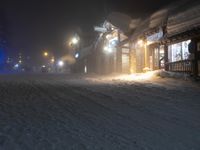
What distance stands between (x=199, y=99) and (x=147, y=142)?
703 centimetres

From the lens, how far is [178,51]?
2533 cm

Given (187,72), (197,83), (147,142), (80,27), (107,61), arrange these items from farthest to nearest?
(80,27), (107,61), (187,72), (197,83), (147,142)

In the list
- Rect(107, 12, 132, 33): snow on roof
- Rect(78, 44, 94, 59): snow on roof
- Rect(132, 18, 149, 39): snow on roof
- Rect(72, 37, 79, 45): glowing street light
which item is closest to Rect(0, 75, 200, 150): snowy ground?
Rect(132, 18, 149, 39): snow on roof

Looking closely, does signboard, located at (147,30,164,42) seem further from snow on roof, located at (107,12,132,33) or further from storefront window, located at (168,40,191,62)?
snow on roof, located at (107,12,132,33)

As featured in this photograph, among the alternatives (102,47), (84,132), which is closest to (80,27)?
(102,47)

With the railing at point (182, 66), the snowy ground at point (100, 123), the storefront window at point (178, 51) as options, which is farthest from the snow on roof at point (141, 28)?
the snowy ground at point (100, 123)

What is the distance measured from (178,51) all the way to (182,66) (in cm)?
214

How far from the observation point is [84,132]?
7375 mm

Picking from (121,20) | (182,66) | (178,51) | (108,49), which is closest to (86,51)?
(108,49)

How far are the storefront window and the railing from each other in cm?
78

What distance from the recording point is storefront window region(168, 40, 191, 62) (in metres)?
24.2

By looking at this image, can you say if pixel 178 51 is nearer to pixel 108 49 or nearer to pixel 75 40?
pixel 108 49

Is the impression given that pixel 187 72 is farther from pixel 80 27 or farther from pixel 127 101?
pixel 80 27

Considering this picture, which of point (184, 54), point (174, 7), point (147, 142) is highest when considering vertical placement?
point (174, 7)
